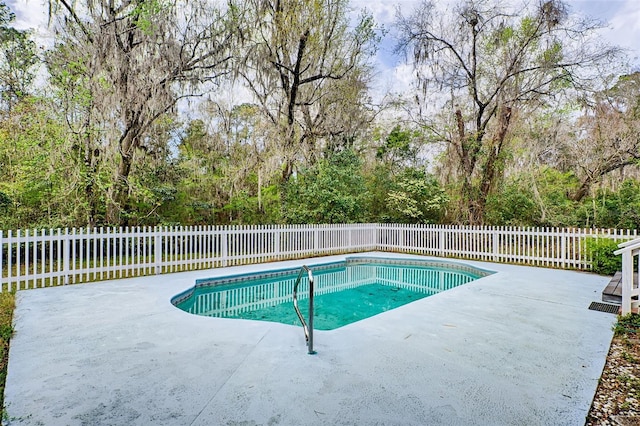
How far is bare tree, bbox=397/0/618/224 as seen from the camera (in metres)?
10.1

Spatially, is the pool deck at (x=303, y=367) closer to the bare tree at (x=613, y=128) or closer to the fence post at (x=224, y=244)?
the fence post at (x=224, y=244)

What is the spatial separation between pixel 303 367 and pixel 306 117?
10873 millimetres

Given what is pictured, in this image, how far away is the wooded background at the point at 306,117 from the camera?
27.5 feet

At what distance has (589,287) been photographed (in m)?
5.94

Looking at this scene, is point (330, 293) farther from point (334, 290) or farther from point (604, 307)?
point (604, 307)

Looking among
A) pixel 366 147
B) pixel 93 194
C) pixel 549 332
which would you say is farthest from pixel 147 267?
pixel 366 147

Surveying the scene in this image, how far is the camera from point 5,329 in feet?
11.6

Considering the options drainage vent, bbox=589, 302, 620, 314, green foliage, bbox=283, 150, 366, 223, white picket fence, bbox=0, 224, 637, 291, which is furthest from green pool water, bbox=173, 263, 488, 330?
drainage vent, bbox=589, 302, 620, 314

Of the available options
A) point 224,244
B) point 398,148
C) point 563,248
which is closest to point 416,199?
point 398,148

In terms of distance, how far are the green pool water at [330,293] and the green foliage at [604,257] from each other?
218 cm

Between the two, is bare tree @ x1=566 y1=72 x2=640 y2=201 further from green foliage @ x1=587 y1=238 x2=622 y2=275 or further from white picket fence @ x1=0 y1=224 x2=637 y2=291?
green foliage @ x1=587 y1=238 x2=622 y2=275

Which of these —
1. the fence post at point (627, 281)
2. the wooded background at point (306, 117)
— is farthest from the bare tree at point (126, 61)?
the fence post at point (627, 281)

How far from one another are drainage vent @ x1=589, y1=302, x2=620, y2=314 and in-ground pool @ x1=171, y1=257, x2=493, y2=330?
8.47 ft

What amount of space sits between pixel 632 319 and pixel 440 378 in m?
3.02
